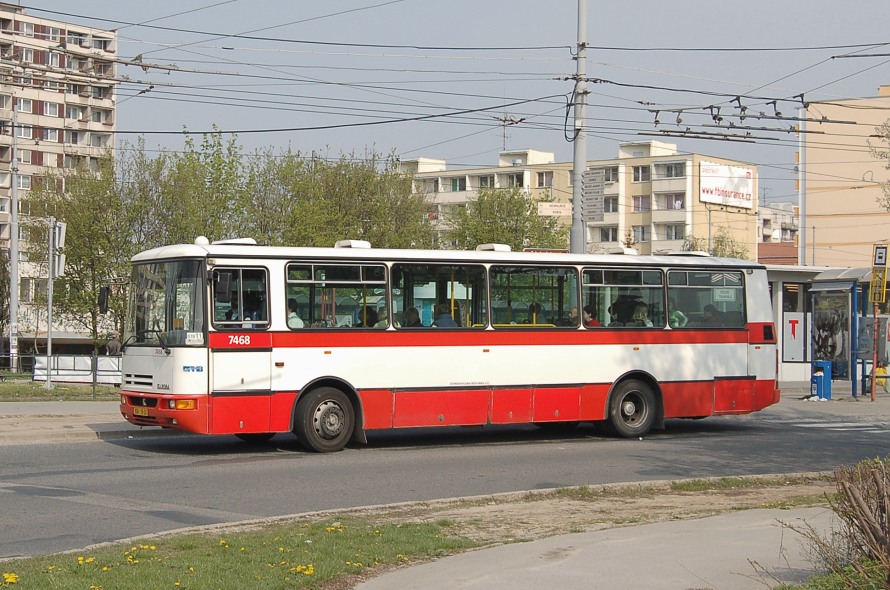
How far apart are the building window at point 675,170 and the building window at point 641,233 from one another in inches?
202

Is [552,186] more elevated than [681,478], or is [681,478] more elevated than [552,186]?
[552,186]

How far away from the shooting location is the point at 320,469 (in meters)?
15.0

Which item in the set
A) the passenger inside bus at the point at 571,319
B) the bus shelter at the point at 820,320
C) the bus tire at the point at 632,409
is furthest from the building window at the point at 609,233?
the passenger inside bus at the point at 571,319

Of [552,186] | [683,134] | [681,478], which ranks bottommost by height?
[681,478]

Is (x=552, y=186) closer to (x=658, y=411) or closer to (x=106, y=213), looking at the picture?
(x=106, y=213)

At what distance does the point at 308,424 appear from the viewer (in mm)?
16812

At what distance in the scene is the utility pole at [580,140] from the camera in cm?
2541

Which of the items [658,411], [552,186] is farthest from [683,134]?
[552,186]

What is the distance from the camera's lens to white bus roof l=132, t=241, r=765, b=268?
16.6 metres

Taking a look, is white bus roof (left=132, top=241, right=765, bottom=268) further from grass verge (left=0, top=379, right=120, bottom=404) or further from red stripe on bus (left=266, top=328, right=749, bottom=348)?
grass verge (left=0, top=379, right=120, bottom=404)

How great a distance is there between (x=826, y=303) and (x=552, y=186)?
266 feet

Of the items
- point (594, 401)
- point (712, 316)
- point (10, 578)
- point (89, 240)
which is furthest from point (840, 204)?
point (10, 578)

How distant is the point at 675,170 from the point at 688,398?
3500 inches

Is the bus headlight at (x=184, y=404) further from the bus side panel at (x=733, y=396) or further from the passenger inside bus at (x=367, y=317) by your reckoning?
the bus side panel at (x=733, y=396)
